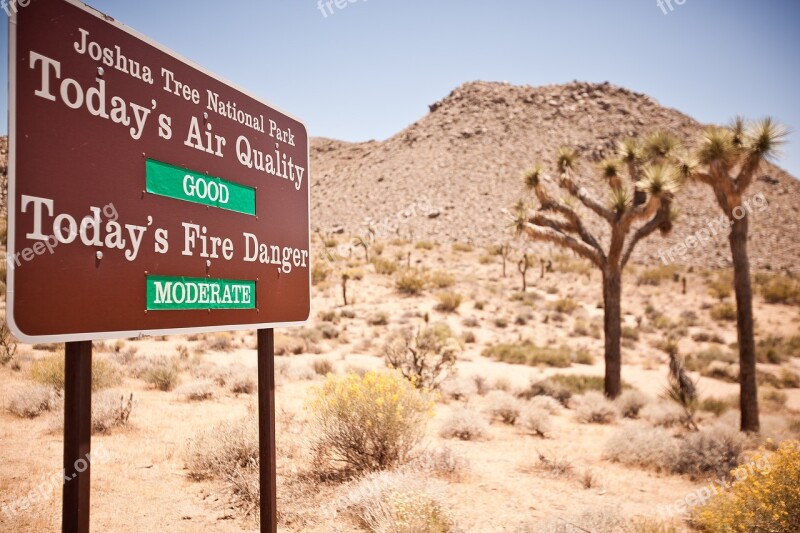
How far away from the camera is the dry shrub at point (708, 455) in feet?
25.1

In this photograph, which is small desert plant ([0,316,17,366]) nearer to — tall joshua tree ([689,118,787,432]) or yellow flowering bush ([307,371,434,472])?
yellow flowering bush ([307,371,434,472])

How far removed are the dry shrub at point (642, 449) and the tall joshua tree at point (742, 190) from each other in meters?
2.86

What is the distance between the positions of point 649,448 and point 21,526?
337 inches

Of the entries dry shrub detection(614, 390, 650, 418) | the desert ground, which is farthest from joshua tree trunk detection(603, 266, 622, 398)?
the desert ground

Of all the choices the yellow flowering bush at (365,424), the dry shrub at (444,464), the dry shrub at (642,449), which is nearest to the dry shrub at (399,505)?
the yellow flowering bush at (365,424)

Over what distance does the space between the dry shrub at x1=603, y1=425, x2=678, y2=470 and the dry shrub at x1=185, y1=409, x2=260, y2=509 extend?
19.6 ft

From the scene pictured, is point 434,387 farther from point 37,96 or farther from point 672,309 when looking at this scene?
point 672,309

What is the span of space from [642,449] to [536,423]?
204 cm

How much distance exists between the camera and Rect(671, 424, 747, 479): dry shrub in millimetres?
7650

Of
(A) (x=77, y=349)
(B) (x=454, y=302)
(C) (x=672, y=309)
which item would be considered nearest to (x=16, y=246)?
(A) (x=77, y=349)

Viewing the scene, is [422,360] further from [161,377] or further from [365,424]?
[365,424]

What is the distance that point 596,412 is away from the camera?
11219 millimetres

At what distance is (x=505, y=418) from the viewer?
10562 mm

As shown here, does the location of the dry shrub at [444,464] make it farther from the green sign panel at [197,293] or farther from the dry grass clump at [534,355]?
the dry grass clump at [534,355]
